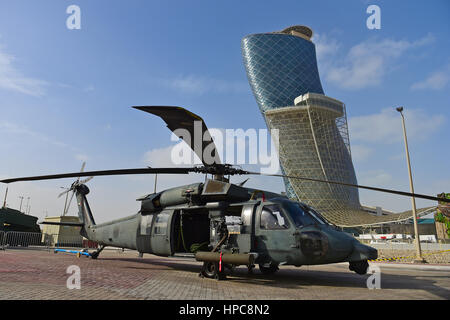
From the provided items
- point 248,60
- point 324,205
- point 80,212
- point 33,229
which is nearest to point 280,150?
point 324,205

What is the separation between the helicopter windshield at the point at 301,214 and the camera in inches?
338

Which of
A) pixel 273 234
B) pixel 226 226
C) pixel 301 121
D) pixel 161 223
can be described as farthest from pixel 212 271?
pixel 301 121

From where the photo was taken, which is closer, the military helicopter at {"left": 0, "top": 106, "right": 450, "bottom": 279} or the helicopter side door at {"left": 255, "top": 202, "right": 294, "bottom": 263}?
the military helicopter at {"left": 0, "top": 106, "right": 450, "bottom": 279}

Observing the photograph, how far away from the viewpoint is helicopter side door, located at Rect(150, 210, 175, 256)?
10898 millimetres

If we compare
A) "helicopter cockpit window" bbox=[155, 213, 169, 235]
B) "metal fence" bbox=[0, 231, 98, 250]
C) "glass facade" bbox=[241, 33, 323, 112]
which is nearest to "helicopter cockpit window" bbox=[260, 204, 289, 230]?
"helicopter cockpit window" bbox=[155, 213, 169, 235]

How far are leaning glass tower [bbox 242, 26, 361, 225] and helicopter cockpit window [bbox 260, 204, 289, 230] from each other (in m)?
68.7

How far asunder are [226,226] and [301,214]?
8.05 ft

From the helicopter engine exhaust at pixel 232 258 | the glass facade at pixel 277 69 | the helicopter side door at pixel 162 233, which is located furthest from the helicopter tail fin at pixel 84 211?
the glass facade at pixel 277 69

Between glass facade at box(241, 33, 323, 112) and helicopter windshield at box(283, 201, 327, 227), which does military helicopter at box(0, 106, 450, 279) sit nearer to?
helicopter windshield at box(283, 201, 327, 227)

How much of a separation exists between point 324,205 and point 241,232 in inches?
2899

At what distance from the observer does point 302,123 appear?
7975 centimetres

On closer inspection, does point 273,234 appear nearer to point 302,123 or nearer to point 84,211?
point 84,211
